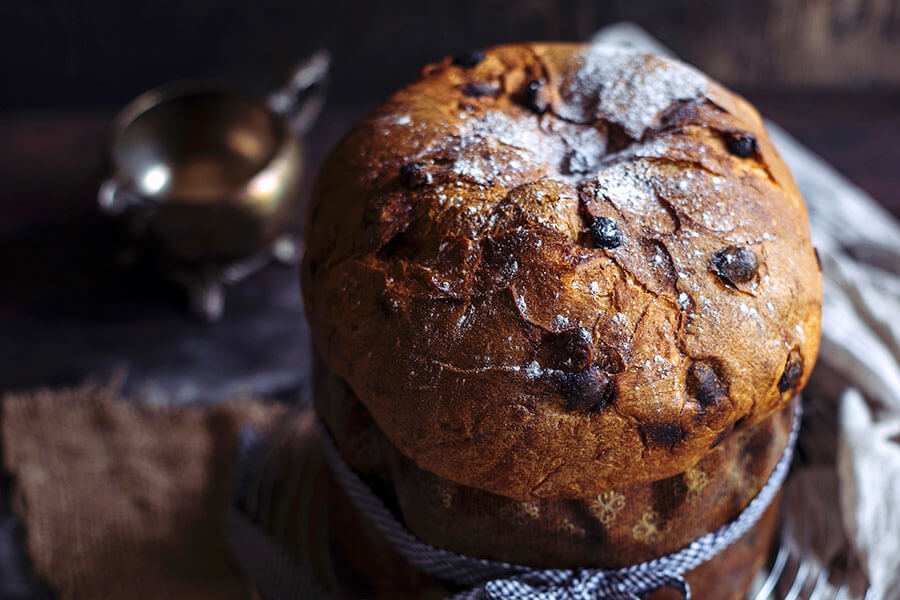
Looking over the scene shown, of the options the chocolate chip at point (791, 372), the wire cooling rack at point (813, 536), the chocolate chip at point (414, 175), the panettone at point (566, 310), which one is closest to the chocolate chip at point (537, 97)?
the panettone at point (566, 310)

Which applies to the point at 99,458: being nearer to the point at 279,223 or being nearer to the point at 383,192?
the point at 279,223

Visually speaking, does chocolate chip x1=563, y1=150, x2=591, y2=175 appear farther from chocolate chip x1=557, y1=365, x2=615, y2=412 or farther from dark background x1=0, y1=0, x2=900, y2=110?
dark background x1=0, y1=0, x2=900, y2=110

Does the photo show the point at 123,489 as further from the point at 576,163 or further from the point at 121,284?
the point at 576,163

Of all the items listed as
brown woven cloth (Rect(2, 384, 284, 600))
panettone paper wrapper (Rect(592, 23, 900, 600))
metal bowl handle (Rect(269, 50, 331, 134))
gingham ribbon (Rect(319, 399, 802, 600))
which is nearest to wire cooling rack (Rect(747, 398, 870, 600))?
panettone paper wrapper (Rect(592, 23, 900, 600))

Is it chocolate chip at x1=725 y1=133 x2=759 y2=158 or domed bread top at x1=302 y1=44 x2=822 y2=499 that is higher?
chocolate chip at x1=725 y1=133 x2=759 y2=158

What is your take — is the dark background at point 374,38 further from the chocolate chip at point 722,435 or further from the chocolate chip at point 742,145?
the chocolate chip at point 722,435

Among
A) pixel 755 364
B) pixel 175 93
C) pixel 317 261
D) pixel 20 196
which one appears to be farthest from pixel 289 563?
pixel 20 196

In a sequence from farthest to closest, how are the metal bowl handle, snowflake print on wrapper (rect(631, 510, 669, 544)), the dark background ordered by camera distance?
1. the dark background
2. the metal bowl handle
3. snowflake print on wrapper (rect(631, 510, 669, 544))
